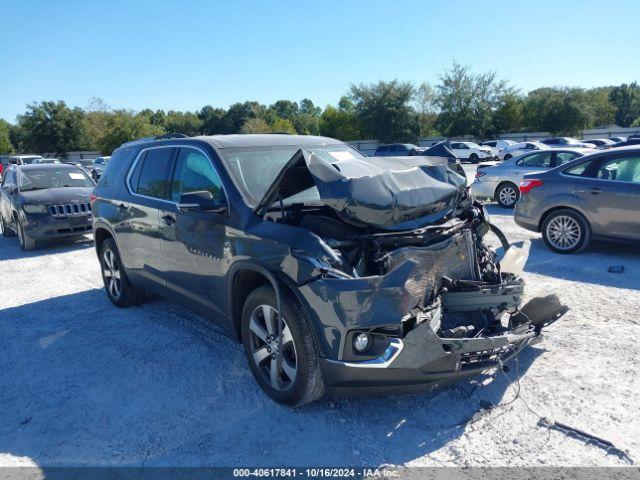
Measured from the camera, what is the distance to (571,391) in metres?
3.67

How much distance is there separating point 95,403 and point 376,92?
5989 cm

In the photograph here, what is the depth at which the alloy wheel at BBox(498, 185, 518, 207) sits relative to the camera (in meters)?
13.0

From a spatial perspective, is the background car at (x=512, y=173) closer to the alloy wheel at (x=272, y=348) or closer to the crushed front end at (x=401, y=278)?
the crushed front end at (x=401, y=278)

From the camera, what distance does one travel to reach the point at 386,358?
9.93 ft

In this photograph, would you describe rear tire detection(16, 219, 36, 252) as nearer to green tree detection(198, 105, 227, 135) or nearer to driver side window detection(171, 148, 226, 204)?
driver side window detection(171, 148, 226, 204)

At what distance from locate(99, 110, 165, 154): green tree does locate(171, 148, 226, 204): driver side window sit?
188 feet

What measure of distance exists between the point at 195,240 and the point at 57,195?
756 centimetres

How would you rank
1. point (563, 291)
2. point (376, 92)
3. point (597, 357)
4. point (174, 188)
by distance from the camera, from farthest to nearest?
1. point (376, 92)
2. point (563, 291)
3. point (174, 188)
4. point (597, 357)

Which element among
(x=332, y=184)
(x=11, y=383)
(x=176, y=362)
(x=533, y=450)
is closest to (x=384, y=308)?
(x=332, y=184)

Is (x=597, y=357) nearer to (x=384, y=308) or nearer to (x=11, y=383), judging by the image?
(x=384, y=308)

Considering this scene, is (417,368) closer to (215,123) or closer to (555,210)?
(555,210)

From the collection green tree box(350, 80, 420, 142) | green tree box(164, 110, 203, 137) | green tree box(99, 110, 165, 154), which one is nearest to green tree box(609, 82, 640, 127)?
green tree box(350, 80, 420, 142)

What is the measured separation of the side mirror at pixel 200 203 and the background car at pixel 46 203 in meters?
7.31

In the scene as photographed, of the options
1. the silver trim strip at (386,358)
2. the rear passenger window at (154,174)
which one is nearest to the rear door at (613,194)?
the silver trim strip at (386,358)
